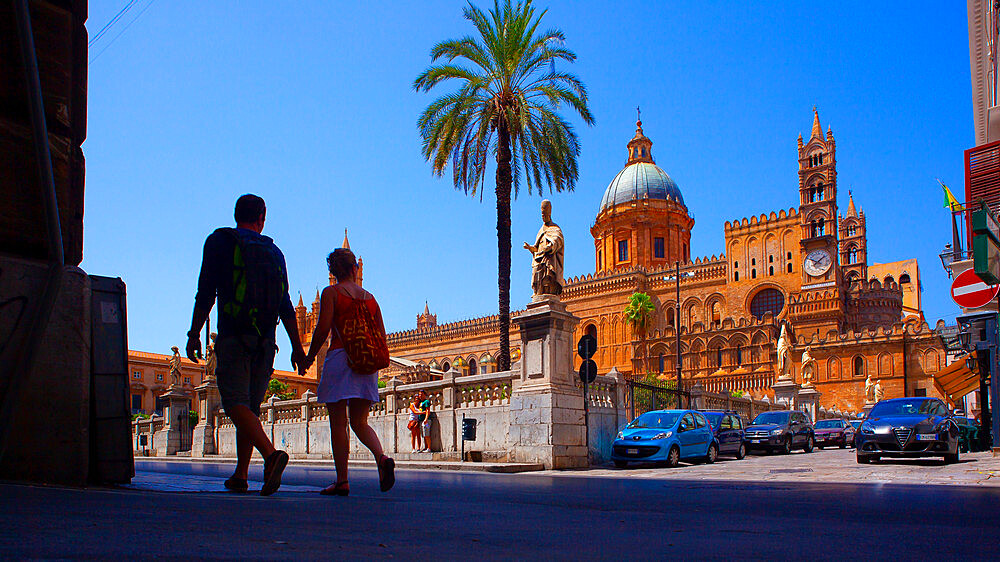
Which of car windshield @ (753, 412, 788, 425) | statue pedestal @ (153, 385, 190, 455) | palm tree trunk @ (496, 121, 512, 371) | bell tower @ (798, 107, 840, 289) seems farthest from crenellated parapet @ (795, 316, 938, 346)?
statue pedestal @ (153, 385, 190, 455)

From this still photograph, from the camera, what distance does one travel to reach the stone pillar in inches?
600

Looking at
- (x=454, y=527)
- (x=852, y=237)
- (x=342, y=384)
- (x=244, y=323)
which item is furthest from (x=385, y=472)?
(x=852, y=237)

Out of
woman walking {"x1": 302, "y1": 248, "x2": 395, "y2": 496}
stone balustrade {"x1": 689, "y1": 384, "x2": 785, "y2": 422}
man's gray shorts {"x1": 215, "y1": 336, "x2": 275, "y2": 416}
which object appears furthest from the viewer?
stone balustrade {"x1": 689, "y1": 384, "x2": 785, "y2": 422}

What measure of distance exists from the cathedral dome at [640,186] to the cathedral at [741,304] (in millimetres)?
145

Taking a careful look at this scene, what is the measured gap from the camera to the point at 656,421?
17.2m

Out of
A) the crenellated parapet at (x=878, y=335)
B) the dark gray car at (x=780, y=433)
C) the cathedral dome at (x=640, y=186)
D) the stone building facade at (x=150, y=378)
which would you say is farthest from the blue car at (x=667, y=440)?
the cathedral dome at (x=640, y=186)

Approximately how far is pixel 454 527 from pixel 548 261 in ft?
40.7

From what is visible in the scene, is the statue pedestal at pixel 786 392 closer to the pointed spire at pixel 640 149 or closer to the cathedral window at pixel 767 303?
the cathedral window at pixel 767 303

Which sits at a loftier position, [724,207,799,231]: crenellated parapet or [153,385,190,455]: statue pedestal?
[724,207,799,231]: crenellated parapet

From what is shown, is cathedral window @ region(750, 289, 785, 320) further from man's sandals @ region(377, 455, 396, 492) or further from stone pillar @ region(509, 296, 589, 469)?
man's sandals @ region(377, 455, 396, 492)

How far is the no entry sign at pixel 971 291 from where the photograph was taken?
1388 centimetres

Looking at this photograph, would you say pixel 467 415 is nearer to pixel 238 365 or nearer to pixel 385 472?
pixel 385 472

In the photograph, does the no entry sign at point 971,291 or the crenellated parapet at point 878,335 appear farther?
the crenellated parapet at point 878,335

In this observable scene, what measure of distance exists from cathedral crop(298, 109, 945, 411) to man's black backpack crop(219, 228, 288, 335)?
46546mm
